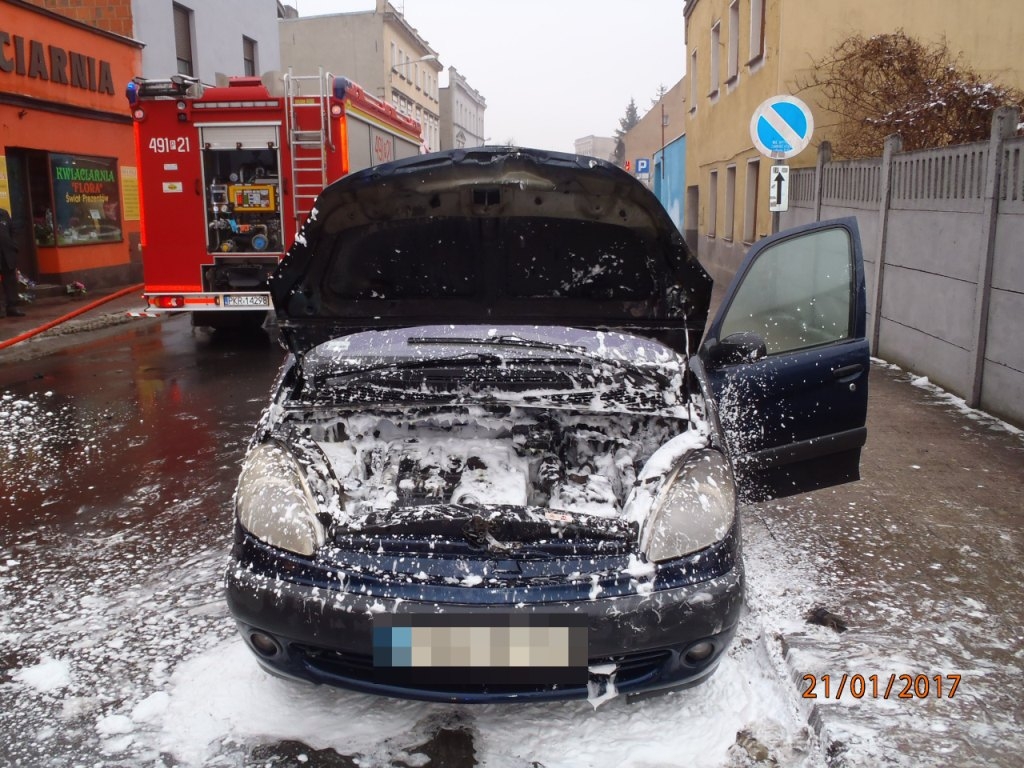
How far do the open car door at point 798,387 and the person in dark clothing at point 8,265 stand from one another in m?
11.9

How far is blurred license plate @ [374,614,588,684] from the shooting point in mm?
2535

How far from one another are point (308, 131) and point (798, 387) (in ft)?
26.0

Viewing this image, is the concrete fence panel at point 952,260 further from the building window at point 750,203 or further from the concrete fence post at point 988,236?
the building window at point 750,203

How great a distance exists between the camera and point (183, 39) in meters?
20.0

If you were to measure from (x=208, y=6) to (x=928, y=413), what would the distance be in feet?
65.3

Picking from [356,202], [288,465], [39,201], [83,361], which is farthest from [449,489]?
[39,201]

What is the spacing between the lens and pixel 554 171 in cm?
358

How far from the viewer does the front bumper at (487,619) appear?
256cm

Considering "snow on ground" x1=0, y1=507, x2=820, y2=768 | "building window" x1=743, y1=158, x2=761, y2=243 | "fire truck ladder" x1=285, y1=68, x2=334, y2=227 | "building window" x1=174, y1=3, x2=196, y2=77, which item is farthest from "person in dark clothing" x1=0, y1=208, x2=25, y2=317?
"building window" x1=743, y1=158, x2=761, y2=243

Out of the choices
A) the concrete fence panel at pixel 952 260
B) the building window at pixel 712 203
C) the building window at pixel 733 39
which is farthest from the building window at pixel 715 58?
the concrete fence panel at pixel 952 260

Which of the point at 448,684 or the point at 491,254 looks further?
the point at 491,254

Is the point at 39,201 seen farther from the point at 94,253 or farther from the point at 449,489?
the point at 449,489
